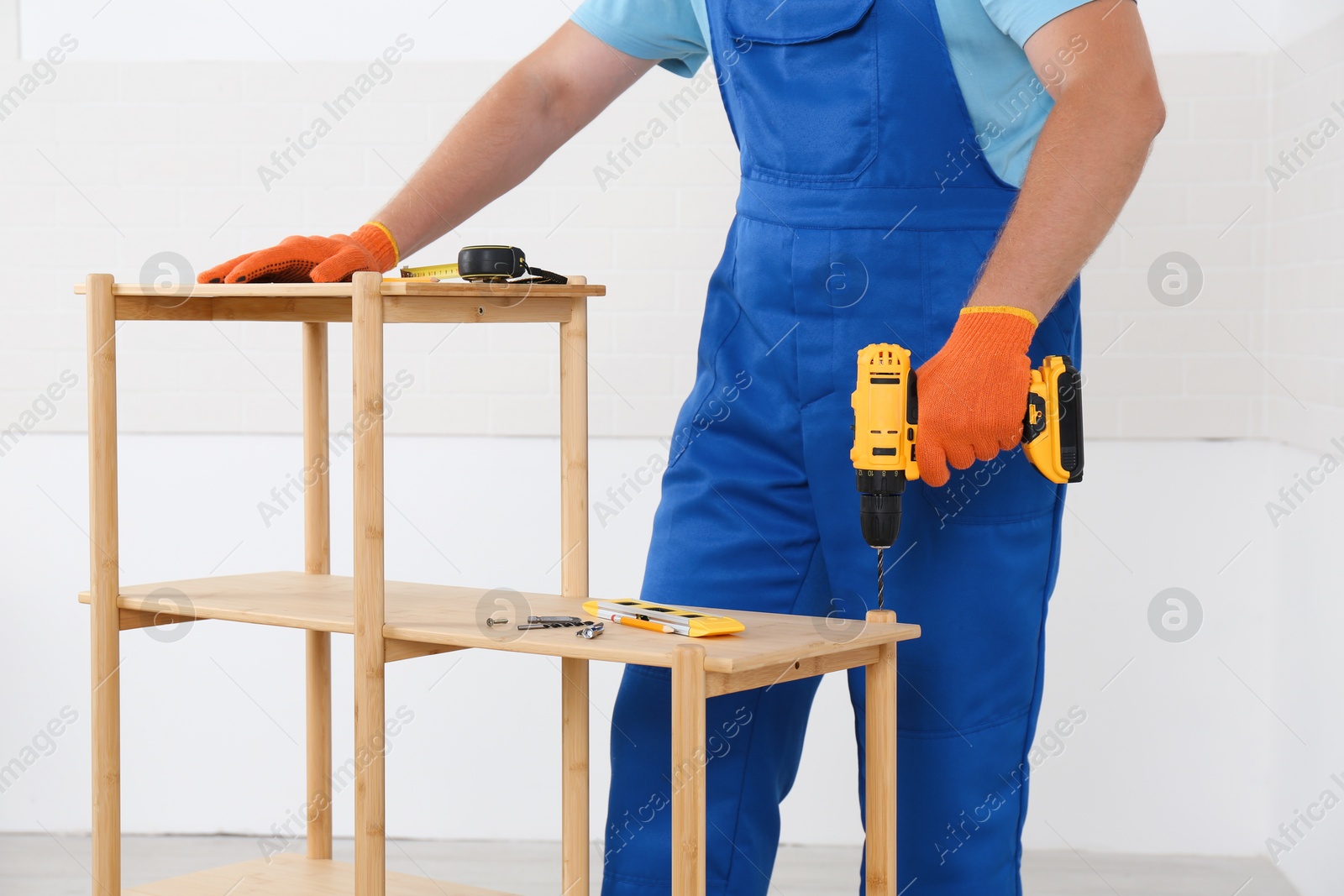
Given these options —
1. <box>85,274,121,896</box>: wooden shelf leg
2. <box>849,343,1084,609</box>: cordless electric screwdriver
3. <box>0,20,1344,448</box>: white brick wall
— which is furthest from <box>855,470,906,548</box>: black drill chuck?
<box>0,20,1344,448</box>: white brick wall

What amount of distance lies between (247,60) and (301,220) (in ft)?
1.11

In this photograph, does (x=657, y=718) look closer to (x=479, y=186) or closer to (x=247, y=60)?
(x=479, y=186)

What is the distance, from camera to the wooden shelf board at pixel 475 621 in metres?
1.36

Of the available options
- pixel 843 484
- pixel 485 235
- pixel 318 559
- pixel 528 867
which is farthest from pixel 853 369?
pixel 528 867

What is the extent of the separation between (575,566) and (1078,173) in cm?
74

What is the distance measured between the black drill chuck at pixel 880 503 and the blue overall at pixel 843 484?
0.43 feet

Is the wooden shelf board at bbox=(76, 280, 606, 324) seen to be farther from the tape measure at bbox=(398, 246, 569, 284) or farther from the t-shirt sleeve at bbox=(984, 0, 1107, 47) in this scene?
the t-shirt sleeve at bbox=(984, 0, 1107, 47)

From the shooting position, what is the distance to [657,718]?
1.65 m

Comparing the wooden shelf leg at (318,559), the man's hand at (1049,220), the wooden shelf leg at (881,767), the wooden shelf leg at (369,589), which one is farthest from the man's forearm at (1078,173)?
the wooden shelf leg at (318,559)

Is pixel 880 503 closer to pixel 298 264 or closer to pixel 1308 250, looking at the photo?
pixel 298 264

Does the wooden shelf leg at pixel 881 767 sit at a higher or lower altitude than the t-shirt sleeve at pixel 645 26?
lower

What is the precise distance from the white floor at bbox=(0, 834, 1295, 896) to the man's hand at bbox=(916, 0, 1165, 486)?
1682 millimetres

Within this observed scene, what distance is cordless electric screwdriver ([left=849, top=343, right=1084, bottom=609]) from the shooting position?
1396 millimetres

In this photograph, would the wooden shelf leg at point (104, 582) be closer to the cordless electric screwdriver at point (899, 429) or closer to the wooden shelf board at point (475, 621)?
the wooden shelf board at point (475, 621)
